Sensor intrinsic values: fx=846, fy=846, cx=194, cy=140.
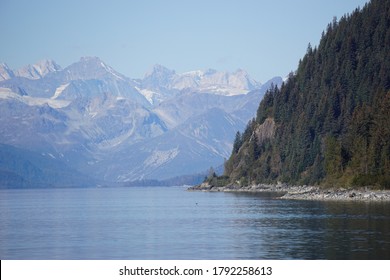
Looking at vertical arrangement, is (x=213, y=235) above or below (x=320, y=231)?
below

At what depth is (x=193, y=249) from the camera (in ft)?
280

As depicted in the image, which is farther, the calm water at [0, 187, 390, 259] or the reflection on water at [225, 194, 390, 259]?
the calm water at [0, 187, 390, 259]

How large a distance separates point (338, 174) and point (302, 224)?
258 feet

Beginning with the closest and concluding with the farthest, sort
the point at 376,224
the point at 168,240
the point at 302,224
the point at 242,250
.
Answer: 1. the point at 242,250
2. the point at 168,240
3. the point at 376,224
4. the point at 302,224

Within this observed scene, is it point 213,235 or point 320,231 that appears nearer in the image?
point 320,231

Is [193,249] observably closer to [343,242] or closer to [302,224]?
[343,242]

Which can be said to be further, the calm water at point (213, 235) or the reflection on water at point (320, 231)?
the calm water at point (213, 235)

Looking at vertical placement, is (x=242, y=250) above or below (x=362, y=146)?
below
